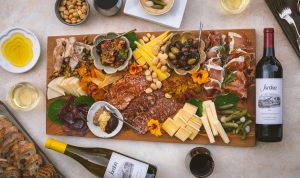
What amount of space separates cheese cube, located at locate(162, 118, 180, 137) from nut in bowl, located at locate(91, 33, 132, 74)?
1.05 ft

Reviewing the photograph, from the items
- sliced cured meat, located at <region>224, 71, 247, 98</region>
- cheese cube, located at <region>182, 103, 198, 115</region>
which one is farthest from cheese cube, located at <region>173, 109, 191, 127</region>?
sliced cured meat, located at <region>224, 71, 247, 98</region>

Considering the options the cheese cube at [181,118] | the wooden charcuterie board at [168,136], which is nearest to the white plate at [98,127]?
the wooden charcuterie board at [168,136]

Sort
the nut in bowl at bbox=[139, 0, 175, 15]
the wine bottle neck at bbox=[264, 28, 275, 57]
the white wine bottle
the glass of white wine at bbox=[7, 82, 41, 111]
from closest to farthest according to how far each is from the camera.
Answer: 1. the wine bottle neck at bbox=[264, 28, 275, 57]
2. the white wine bottle
3. the nut in bowl at bbox=[139, 0, 175, 15]
4. the glass of white wine at bbox=[7, 82, 41, 111]

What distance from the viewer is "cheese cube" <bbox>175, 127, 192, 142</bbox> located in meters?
1.92

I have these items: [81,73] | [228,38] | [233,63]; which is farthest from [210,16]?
[81,73]

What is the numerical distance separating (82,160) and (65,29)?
2.15 feet

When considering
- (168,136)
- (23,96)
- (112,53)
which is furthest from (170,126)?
(23,96)

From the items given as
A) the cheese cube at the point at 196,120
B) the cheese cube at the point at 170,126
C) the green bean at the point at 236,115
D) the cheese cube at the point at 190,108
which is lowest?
the cheese cube at the point at 170,126

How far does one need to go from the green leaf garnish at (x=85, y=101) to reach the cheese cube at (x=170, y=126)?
368 millimetres

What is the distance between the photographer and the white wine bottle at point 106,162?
1835 millimetres

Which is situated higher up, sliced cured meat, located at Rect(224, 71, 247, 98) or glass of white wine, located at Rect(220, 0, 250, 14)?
glass of white wine, located at Rect(220, 0, 250, 14)

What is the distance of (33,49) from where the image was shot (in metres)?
2.11

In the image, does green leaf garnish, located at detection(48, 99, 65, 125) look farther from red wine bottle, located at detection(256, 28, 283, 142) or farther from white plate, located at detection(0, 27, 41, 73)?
red wine bottle, located at detection(256, 28, 283, 142)

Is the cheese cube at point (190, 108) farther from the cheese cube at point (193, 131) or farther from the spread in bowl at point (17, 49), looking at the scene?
the spread in bowl at point (17, 49)
